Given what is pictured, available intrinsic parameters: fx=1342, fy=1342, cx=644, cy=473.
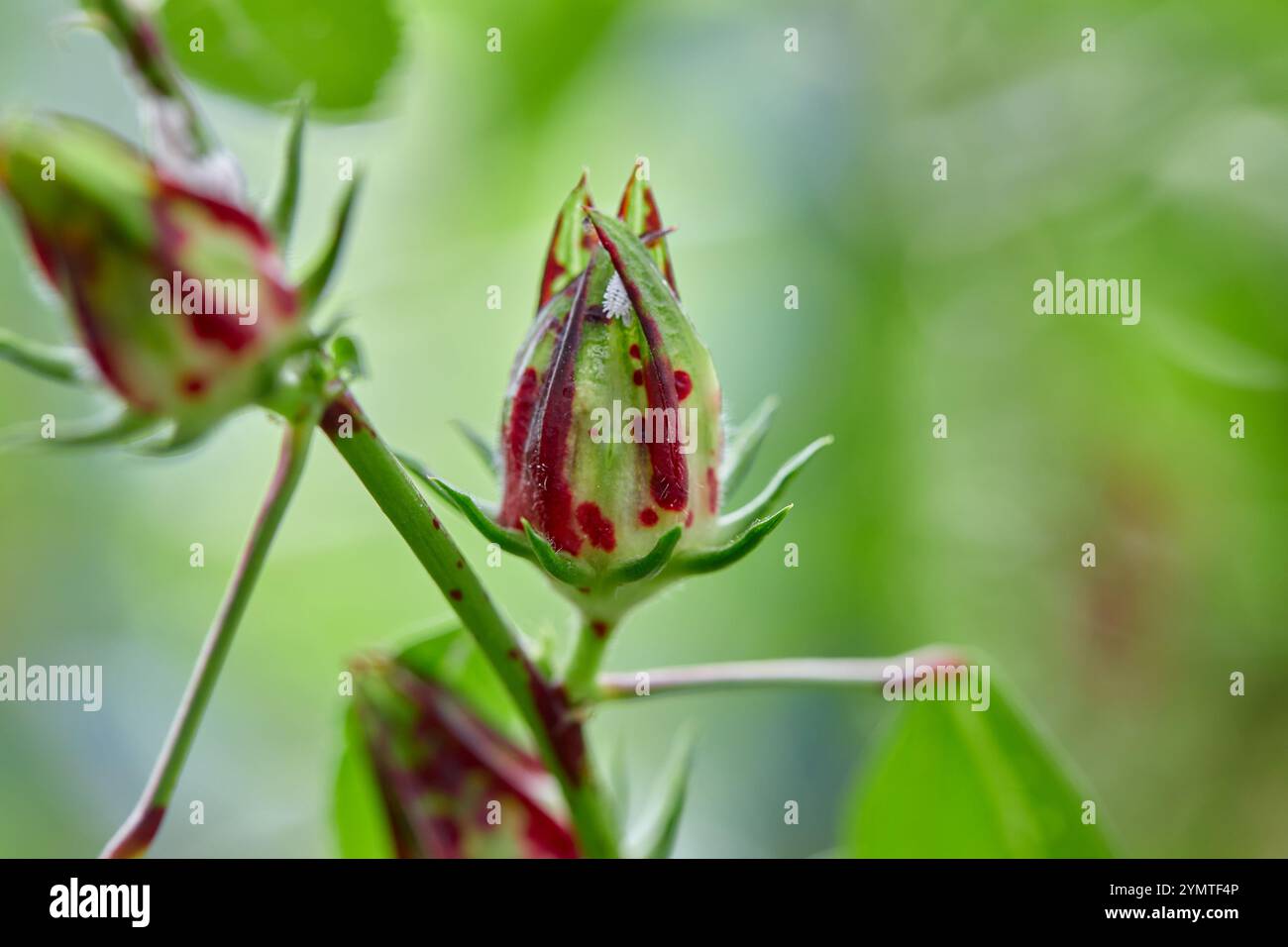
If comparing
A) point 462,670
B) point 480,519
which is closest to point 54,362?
point 480,519

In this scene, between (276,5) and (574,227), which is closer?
(574,227)

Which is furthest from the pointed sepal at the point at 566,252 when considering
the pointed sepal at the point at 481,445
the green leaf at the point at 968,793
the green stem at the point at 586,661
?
the green leaf at the point at 968,793

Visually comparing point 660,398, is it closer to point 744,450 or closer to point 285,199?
point 744,450

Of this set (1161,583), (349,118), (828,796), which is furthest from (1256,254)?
(349,118)

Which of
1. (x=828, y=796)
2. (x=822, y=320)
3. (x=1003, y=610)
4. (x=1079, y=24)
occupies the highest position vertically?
(x=1079, y=24)

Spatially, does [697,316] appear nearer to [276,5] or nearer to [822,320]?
[822,320]
